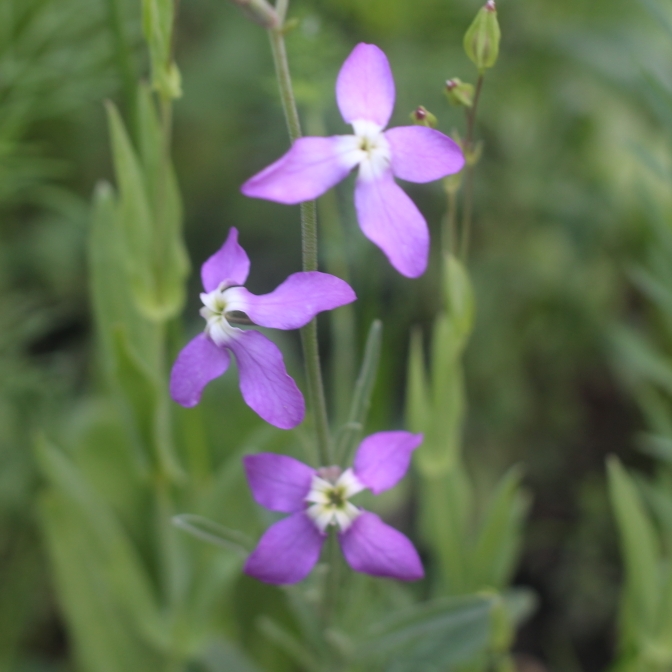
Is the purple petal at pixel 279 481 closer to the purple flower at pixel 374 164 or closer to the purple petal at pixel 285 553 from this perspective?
the purple petal at pixel 285 553

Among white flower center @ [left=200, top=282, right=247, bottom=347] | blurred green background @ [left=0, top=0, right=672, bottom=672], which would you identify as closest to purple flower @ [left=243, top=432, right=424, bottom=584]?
white flower center @ [left=200, top=282, right=247, bottom=347]

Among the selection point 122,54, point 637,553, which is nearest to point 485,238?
point 637,553

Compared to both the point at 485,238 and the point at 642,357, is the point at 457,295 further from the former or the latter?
the point at 485,238

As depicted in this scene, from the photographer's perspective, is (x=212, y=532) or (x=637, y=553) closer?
(x=212, y=532)

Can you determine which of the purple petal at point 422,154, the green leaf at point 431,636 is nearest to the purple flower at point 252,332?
the purple petal at point 422,154

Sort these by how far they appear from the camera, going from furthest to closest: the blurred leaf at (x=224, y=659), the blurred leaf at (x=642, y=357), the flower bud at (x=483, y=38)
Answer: the blurred leaf at (x=642, y=357), the blurred leaf at (x=224, y=659), the flower bud at (x=483, y=38)

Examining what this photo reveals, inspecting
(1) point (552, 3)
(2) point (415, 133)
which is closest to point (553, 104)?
(1) point (552, 3)
